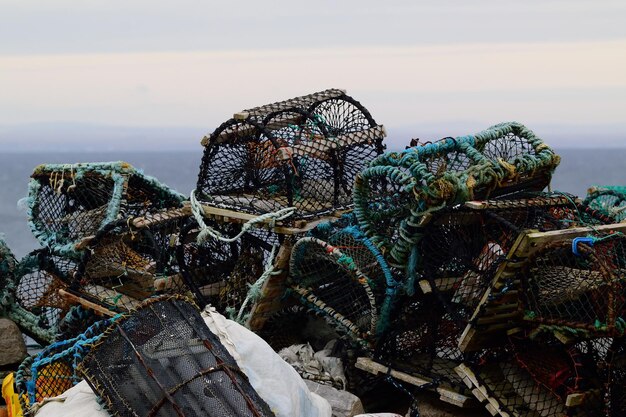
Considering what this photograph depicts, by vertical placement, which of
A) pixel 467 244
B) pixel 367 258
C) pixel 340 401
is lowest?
pixel 340 401

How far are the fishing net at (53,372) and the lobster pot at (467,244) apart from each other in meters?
1.90

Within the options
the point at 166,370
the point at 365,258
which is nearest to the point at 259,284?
the point at 365,258

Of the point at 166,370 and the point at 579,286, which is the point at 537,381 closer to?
the point at 579,286

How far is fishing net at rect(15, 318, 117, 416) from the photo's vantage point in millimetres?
5754

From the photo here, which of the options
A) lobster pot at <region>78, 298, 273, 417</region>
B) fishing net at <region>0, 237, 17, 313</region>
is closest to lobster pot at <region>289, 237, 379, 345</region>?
lobster pot at <region>78, 298, 273, 417</region>

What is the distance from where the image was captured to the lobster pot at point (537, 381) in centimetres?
562

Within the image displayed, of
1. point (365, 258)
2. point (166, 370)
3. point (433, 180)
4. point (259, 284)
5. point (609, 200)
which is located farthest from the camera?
point (609, 200)

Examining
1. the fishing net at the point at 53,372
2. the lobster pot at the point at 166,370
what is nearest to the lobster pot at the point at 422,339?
the lobster pot at the point at 166,370

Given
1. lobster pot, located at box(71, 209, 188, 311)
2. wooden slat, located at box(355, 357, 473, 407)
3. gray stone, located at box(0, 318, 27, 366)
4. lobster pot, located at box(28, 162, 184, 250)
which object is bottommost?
gray stone, located at box(0, 318, 27, 366)

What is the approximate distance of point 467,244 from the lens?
5969mm

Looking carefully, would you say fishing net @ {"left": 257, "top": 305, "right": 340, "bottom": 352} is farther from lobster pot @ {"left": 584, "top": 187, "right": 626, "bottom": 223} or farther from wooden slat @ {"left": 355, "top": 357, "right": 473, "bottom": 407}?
lobster pot @ {"left": 584, "top": 187, "right": 626, "bottom": 223}

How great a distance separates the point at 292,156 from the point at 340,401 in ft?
5.69

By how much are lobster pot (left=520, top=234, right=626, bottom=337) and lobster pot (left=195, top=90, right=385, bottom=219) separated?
173 cm

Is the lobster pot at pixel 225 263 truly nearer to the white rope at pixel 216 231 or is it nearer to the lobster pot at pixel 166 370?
the white rope at pixel 216 231
